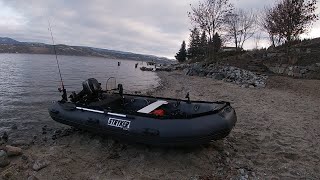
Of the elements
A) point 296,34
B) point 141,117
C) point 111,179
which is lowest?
point 111,179

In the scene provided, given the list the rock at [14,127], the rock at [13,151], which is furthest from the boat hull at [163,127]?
the rock at [14,127]

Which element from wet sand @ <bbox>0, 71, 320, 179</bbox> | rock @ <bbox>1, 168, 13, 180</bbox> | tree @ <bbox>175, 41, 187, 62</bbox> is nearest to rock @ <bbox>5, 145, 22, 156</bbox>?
wet sand @ <bbox>0, 71, 320, 179</bbox>

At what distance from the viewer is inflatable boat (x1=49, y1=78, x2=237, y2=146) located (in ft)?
19.4

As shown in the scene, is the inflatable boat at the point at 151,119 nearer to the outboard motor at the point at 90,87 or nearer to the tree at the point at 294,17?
the outboard motor at the point at 90,87

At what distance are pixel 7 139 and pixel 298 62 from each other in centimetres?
2003

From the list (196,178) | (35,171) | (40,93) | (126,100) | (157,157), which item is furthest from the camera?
(40,93)

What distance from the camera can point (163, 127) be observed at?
6.02 m

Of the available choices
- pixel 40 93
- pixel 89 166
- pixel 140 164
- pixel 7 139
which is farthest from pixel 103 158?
pixel 40 93

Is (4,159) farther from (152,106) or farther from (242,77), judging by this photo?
(242,77)

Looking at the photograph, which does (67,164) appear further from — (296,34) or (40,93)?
(296,34)

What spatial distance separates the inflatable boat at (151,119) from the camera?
590 centimetres

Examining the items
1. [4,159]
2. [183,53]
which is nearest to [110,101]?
[4,159]

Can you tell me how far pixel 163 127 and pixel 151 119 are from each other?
16.3 inches

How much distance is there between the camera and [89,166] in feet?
19.8
